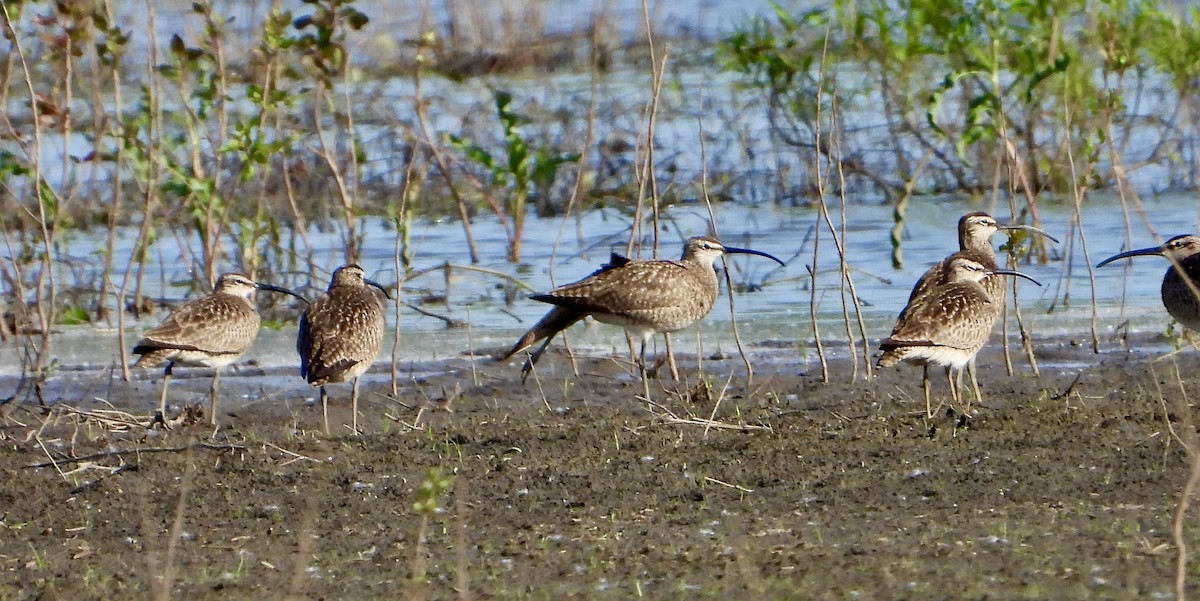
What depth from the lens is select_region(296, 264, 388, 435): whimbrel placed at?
27.0ft

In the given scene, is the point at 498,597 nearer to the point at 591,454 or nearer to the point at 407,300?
the point at 591,454

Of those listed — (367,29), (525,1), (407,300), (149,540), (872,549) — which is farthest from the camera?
(525,1)

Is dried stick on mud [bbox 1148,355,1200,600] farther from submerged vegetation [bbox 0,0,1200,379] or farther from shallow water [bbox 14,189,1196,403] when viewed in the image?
shallow water [bbox 14,189,1196,403]

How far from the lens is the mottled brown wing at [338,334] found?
8250 mm

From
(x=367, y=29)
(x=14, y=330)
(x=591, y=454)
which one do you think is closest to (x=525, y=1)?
(x=367, y=29)

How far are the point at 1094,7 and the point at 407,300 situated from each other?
618cm

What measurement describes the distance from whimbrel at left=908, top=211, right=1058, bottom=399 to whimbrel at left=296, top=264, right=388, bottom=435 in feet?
A: 8.54

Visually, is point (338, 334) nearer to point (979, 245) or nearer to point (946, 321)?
point (946, 321)

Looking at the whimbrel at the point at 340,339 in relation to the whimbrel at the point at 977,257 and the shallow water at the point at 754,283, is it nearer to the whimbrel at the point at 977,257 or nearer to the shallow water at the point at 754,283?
the shallow water at the point at 754,283

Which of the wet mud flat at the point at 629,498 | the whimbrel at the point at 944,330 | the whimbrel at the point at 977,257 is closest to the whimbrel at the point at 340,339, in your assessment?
the wet mud flat at the point at 629,498

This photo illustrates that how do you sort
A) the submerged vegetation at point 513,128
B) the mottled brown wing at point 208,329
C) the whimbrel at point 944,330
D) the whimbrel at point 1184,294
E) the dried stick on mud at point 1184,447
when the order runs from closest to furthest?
the dried stick on mud at point 1184,447, the whimbrel at point 944,330, the whimbrel at point 1184,294, the mottled brown wing at point 208,329, the submerged vegetation at point 513,128

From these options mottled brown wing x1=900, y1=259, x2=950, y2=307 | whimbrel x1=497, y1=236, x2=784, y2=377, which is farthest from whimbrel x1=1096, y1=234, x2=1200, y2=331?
whimbrel x1=497, y1=236, x2=784, y2=377

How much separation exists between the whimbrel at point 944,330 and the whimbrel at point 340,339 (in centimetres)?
246

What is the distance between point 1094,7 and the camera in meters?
14.4
